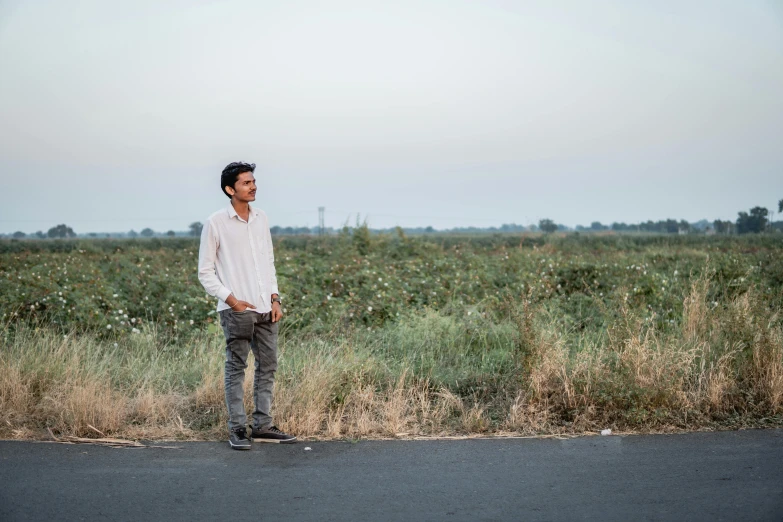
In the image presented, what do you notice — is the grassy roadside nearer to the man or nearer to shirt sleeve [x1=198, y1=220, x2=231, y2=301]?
the man

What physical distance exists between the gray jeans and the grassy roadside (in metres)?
0.31

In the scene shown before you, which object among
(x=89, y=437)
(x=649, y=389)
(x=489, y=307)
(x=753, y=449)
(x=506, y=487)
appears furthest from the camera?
(x=489, y=307)

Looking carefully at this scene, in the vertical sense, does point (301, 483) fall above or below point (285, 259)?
below

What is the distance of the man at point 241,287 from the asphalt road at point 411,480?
10.7 inches

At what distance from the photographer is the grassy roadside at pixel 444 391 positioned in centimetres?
539

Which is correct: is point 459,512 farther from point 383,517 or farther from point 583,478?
point 583,478

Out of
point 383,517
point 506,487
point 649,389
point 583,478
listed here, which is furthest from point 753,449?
point 383,517

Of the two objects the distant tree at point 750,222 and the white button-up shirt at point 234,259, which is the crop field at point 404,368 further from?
the distant tree at point 750,222

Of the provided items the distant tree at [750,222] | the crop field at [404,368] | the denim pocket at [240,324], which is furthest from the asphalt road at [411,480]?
the distant tree at [750,222]

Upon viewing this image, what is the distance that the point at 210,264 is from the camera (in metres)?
5.02

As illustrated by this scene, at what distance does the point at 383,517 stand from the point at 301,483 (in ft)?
2.47

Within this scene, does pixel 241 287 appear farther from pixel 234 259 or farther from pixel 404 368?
pixel 404 368

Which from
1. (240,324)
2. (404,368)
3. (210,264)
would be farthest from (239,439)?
(404,368)

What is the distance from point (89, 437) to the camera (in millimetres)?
5195
